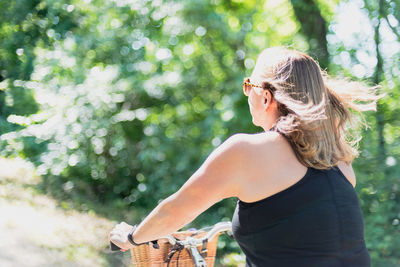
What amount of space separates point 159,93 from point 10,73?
4.19 metres

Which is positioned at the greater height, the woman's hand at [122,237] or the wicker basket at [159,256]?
the woman's hand at [122,237]

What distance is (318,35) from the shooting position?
643 cm

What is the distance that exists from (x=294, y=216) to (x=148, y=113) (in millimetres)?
5090

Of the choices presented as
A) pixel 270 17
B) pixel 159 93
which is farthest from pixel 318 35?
pixel 159 93

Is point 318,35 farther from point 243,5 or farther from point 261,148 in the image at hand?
point 261,148

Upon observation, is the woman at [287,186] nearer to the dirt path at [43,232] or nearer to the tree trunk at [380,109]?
the tree trunk at [380,109]

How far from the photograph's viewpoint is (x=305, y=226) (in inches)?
73.5

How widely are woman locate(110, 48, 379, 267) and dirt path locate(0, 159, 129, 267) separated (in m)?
4.12

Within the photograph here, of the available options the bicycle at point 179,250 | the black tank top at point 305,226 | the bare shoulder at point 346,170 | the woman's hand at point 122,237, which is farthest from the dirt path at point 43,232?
the black tank top at point 305,226

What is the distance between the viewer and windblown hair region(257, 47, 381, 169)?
2.00 metres

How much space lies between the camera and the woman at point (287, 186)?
188 centimetres

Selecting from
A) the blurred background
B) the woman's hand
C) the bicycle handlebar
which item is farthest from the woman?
the blurred background

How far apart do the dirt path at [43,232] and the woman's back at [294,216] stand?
437cm

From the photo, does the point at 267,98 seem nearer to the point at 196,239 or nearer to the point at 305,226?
the point at 305,226
